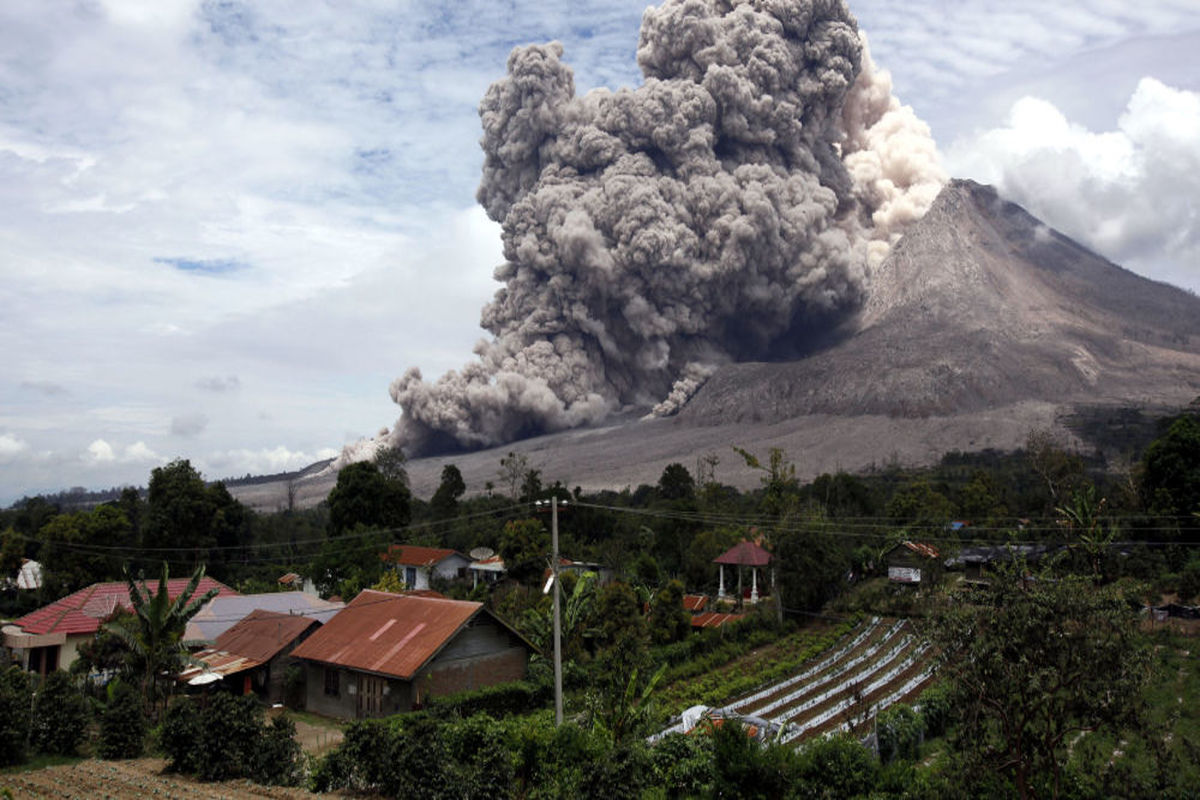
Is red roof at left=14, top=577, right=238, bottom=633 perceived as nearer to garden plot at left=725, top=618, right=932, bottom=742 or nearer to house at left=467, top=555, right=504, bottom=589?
house at left=467, top=555, right=504, bottom=589

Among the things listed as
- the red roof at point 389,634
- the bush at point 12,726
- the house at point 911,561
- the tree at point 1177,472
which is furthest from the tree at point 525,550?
the tree at point 1177,472

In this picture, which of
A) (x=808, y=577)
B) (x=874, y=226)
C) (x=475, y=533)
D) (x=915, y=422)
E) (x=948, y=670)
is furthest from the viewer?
(x=874, y=226)

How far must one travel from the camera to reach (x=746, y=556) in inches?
1837

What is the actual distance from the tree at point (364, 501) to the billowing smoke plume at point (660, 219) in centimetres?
4887

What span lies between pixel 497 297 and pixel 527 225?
1022 centimetres

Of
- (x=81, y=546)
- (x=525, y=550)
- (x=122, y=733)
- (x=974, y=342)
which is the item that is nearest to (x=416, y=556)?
(x=525, y=550)

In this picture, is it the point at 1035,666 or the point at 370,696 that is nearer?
the point at 1035,666

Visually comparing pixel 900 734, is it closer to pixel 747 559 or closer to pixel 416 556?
pixel 747 559

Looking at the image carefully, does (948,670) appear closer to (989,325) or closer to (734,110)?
(734,110)

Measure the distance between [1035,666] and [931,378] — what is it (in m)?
94.8

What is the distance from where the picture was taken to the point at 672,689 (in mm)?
29969

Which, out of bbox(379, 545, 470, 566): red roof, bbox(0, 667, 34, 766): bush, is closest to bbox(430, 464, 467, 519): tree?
bbox(379, 545, 470, 566): red roof

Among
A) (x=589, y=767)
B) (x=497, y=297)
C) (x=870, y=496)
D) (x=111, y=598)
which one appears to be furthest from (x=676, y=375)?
(x=589, y=767)

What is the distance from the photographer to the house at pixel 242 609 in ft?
107
